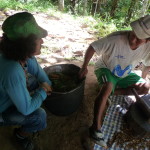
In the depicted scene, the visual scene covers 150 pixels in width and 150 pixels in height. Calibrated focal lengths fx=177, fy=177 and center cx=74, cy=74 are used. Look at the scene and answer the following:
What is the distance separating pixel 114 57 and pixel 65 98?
840mm

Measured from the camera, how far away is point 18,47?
4.97 feet

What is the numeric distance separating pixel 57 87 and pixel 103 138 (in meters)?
0.86

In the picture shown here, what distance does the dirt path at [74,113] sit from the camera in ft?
7.37

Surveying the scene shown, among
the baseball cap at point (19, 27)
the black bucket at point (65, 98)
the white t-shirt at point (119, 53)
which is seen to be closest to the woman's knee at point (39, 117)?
the black bucket at point (65, 98)

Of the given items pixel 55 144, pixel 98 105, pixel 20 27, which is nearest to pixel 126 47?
pixel 98 105

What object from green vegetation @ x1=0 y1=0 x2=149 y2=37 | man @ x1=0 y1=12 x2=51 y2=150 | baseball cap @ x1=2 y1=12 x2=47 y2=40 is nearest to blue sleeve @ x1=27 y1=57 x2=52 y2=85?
man @ x1=0 y1=12 x2=51 y2=150

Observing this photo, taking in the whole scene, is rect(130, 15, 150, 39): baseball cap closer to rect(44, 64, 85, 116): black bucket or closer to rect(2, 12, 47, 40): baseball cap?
rect(44, 64, 85, 116): black bucket

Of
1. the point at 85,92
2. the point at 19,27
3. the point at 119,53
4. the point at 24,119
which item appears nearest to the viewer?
the point at 19,27

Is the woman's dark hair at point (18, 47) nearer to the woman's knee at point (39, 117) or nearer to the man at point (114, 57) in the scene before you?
the woman's knee at point (39, 117)

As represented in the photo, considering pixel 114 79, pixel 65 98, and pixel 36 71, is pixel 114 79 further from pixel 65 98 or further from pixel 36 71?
pixel 36 71

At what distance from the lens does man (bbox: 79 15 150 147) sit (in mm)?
2117

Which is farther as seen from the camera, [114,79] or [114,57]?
[114,79]

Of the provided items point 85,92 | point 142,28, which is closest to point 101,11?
point 85,92

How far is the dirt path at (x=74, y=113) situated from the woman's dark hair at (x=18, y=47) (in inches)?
46.9
